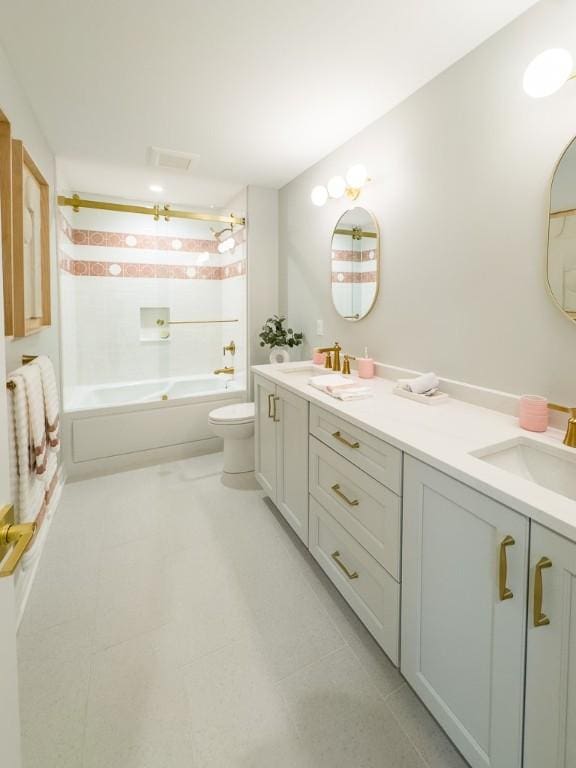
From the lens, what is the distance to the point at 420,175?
1.88m

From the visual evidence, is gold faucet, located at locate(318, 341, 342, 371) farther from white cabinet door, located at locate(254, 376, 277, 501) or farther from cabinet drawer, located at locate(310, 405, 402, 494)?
cabinet drawer, located at locate(310, 405, 402, 494)

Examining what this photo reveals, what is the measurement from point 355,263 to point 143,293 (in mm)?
2416

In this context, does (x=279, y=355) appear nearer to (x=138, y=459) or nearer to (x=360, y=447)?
(x=138, y=459)

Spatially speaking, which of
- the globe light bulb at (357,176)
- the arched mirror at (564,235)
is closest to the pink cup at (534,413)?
the arched mirror at (564,235)

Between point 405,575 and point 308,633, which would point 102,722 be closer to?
point 308,633

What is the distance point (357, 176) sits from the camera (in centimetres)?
220

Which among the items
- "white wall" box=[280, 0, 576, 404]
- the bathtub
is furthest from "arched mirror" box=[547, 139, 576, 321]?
the bathtub

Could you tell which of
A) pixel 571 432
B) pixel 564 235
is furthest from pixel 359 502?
pixel 564 235

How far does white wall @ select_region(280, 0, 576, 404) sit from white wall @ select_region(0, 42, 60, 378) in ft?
5.81

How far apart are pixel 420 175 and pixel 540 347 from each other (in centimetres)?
103

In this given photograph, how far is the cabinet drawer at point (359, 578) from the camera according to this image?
128cm

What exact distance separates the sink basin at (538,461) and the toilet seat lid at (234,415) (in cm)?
177

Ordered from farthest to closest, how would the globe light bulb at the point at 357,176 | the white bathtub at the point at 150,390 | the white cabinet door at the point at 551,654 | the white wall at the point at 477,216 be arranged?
the white bathtub at the point at 150,390 < the globe light bulb at the point at 357,176 < the white wall at the point at 477,216 < the white cabinet door at the point at 551,654

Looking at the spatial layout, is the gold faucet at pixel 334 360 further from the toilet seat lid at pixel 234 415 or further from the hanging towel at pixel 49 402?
the hanging towel at pixel 49 402
